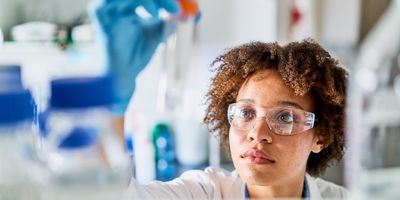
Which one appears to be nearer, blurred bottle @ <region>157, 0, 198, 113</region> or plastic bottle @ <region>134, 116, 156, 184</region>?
plastic bottle @ <region>134, 116, 156, 184</region>

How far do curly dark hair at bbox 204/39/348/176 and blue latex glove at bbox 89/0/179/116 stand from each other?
187 millimetres

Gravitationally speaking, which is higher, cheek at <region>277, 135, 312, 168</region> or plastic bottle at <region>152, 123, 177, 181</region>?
cheek at <region>277, 135, 312, 168</region>

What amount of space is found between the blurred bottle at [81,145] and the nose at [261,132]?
10.6 inches

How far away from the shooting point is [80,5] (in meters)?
0.95

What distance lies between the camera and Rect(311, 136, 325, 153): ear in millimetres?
750

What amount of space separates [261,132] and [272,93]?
68 mm

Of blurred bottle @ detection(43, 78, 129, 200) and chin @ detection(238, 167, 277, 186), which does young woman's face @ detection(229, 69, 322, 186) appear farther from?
blurred bottle @ detection(43, 78, 129, 200)

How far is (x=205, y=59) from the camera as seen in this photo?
3.73 feet

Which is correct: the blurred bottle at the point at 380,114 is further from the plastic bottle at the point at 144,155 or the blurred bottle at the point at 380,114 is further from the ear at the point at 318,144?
the plastic bottle at the point at 144,155

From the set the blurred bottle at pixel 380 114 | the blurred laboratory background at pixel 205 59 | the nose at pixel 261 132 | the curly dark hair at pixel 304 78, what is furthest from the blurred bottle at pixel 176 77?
the blurred bottle at pixel 380 114

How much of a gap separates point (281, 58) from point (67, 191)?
1.32 feet

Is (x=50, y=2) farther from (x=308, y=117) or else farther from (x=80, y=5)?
(x=308, y=117)

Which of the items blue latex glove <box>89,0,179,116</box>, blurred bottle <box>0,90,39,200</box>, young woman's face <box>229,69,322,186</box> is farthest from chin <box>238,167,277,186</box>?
blurred bottle <box>0,90,39,200</box>

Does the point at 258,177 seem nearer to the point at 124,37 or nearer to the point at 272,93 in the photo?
the point at 272,93
